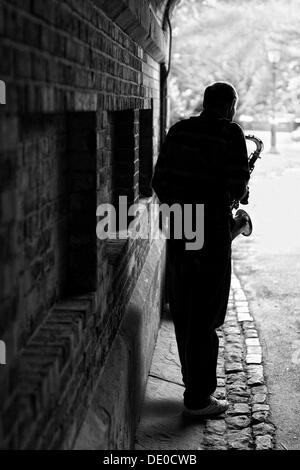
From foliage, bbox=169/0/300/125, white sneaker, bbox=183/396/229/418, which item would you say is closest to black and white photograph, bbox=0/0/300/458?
white sneaker, bbox=183/396/229/418

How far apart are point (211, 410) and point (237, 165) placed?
1.64m

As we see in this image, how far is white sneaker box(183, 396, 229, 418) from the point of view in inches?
203

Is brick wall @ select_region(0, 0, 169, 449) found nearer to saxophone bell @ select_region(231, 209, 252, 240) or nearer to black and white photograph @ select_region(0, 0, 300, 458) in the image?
black and white photograph @ select_region(0, 0, 300, 458)

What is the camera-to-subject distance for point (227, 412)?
531 centimetres

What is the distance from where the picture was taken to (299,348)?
7.02 m

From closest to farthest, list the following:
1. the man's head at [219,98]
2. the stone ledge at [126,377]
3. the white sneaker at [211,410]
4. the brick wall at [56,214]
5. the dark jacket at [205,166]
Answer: the brick wall at [56,214], the stone ledge at [126,377], the dark jacket at [205,166], the man's head at [219,98], the white sneaker at [211,410]

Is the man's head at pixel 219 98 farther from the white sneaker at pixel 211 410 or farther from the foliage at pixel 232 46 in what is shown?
the foliage at pixel 232 46

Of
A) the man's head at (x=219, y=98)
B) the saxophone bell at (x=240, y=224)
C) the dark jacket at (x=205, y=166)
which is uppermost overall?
the man's head at (x=219, y=98)

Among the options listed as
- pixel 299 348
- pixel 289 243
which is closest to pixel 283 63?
pixel 289 243

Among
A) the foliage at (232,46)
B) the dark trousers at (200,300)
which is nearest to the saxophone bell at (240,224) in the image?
the dark trousers at (200,300)

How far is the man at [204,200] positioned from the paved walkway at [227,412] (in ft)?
0.72

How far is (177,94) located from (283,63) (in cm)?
402

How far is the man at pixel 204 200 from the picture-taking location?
479 cm

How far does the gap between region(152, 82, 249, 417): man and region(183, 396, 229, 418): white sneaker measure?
0.05 ft
